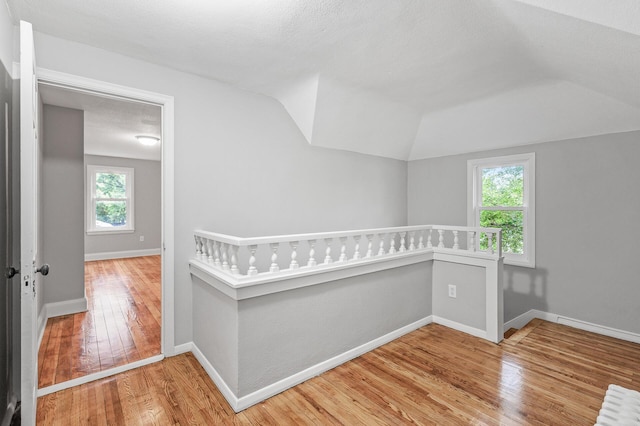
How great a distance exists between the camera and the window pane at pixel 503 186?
12.4ft

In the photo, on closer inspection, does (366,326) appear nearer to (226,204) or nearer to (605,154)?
(226,204)

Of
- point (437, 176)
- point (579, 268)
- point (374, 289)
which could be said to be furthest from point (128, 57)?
point (579, 268)

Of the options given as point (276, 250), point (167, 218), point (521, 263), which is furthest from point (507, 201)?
point (167, 218)

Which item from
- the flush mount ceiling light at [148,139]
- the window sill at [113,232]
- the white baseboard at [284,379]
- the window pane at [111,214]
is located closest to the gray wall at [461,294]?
the white baseboard at [284,379]

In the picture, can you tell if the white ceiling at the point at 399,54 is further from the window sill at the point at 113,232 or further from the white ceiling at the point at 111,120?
the window sill at the point at 113,232

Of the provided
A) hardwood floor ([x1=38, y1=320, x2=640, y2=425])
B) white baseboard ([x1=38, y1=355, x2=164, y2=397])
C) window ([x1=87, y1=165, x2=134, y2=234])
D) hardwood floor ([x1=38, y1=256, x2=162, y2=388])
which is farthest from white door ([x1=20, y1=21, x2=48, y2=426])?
window ([x1=87, y1=165, x2=134, y2=234])

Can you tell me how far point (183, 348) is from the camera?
262 centimetres

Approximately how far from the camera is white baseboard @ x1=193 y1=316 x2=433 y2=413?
195 centimetres

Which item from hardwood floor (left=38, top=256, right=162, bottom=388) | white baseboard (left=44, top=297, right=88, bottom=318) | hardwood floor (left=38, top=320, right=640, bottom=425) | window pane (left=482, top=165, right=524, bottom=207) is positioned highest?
window pane (left=482, top=165, right=524, bottom=207)

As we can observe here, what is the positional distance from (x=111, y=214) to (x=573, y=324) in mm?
8278

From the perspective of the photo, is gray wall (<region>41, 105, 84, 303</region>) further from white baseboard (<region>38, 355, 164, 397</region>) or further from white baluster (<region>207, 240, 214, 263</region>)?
white baluster (<region>207, 240, 214, 263</region>)

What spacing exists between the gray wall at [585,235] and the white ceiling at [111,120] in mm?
4201

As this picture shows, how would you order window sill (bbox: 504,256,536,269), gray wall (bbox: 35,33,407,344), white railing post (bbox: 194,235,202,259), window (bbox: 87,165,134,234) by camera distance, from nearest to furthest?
gray wall (bbox: 35,33,407,344) < white railing post (bbox: 194,235,202,259) < window sill (bbox: 504,256,536,269) < window (bbox: 87,165,134,234)

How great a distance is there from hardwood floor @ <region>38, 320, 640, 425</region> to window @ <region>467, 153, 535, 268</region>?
129 centimetres
